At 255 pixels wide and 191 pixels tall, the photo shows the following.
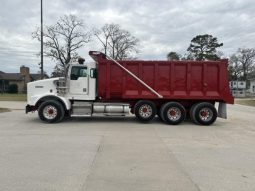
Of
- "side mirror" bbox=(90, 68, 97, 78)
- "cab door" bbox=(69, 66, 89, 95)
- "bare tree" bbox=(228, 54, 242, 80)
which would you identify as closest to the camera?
"cab door" bbox=(69, 66, 89, 95)

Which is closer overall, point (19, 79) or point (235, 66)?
point (19, 79)

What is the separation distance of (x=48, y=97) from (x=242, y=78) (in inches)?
4325

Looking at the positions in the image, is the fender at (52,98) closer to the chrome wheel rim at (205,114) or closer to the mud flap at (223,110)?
the chrome wheel rim at (205,114)

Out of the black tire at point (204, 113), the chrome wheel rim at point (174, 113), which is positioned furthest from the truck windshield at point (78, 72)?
the black tire at point (204, 113)

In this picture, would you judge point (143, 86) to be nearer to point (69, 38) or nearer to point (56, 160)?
point (56, 160)

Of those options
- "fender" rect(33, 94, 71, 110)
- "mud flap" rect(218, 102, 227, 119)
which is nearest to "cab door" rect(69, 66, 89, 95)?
"fender" rect(33, 94, 71, 110)

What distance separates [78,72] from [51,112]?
222cm

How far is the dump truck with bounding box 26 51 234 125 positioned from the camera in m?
18.4

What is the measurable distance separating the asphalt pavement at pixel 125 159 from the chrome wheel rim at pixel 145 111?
2.45m

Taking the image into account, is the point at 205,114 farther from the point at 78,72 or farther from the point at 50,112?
the point at 50,112

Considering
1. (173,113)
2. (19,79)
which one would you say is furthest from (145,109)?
(19,79)

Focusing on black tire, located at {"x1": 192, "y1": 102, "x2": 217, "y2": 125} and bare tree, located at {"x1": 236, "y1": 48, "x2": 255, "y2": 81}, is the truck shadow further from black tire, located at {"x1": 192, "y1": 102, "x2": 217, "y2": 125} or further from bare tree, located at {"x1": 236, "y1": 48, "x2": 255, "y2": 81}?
bare tree, located at {"x1": 236, "y1": 48, "x2": 255, "y2": 81}

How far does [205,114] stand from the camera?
731 inches

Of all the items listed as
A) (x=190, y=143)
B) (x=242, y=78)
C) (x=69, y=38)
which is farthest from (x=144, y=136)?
(x=242, y=78)
